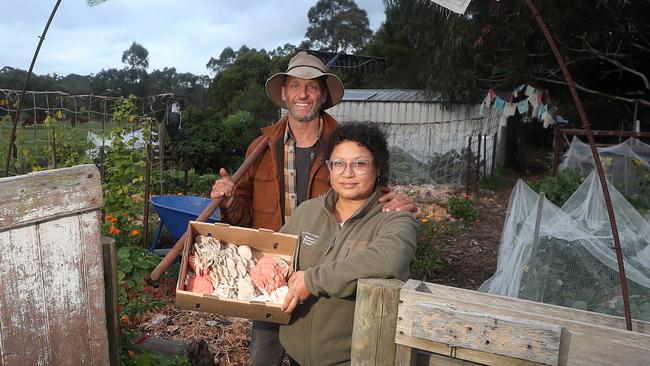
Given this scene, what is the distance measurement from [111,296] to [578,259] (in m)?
3.06

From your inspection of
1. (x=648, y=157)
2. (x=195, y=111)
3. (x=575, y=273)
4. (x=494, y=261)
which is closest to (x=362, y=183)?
(x=575, y=273)

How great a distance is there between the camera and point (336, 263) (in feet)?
5.83

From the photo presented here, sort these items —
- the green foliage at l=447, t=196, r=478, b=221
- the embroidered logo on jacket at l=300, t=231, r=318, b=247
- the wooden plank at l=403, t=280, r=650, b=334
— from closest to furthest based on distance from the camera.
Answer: the wooden plank at l=403, t=280, r=650, b=334
the embroidered logo on jacket at l=300, t=231, r=318, b=247
the green foliage at l=447, t=196, r=478, b=221

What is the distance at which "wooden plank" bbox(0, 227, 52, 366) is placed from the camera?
5.24 ft

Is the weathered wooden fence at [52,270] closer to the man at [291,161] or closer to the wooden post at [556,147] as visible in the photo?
the man at [291,161]

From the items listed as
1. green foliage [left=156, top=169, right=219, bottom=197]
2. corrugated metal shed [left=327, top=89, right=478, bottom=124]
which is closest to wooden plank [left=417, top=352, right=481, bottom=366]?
green foliage [left=156, top=169, right=219, bottom=197]

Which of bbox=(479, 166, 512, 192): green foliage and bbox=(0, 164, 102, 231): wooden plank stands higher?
bbox=(0, 164, 102, 231): wooden plank

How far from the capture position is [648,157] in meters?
8.01

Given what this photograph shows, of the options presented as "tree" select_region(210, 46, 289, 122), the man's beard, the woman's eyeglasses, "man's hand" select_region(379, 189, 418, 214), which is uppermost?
"tree" select_region(210, 46, 289, 122)

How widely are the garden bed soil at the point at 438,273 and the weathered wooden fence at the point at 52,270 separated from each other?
1.92 m

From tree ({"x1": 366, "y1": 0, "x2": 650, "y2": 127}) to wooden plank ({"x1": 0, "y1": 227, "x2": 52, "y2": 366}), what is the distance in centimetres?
1204

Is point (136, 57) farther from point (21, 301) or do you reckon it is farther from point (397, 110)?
point (21, 301)

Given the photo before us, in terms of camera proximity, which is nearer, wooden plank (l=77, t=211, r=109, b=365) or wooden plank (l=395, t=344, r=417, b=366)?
wooden plank (l=395, t=344, r=417, b=366)

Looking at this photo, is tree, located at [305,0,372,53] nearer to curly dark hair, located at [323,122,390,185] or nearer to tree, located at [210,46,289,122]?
tree, located at [210,46,289,122]
